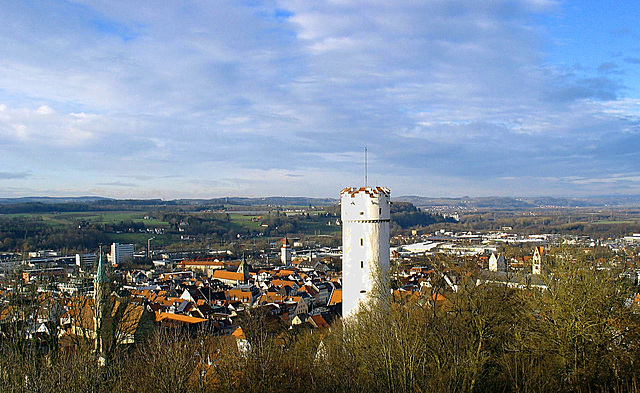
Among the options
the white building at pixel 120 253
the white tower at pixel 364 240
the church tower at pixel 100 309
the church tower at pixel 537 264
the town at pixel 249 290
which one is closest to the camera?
the town at pixel 249 290

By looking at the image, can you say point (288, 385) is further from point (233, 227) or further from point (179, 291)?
point (233, 227)

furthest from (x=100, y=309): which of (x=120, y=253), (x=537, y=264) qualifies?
(x=120, y=253)

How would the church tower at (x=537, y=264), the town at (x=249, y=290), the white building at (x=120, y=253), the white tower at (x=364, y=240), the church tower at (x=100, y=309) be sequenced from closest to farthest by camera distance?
1. the town at (x=249, y=290)
2. the white tower at (x=364, y=240)
3. the church tower at (x=100, y=309)
4. the church tower at (x=537, y=264)
5. the white building at (x=120, y=253)

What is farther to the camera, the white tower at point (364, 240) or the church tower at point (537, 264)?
the church tower at point (537, 264)

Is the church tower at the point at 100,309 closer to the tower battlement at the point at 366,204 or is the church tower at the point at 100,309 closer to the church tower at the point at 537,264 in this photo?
the tower battlement at the point at 366,204

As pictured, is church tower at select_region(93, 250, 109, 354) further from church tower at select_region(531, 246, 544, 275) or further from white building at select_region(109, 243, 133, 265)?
white building at select_region(109, 243, 133, 265)

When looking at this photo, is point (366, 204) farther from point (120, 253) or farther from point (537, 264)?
point (120, 253)

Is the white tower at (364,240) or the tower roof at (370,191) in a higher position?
the tower roof at (370,191)

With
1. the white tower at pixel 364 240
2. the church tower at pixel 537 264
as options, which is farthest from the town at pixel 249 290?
the church tower at pixel 537 264
